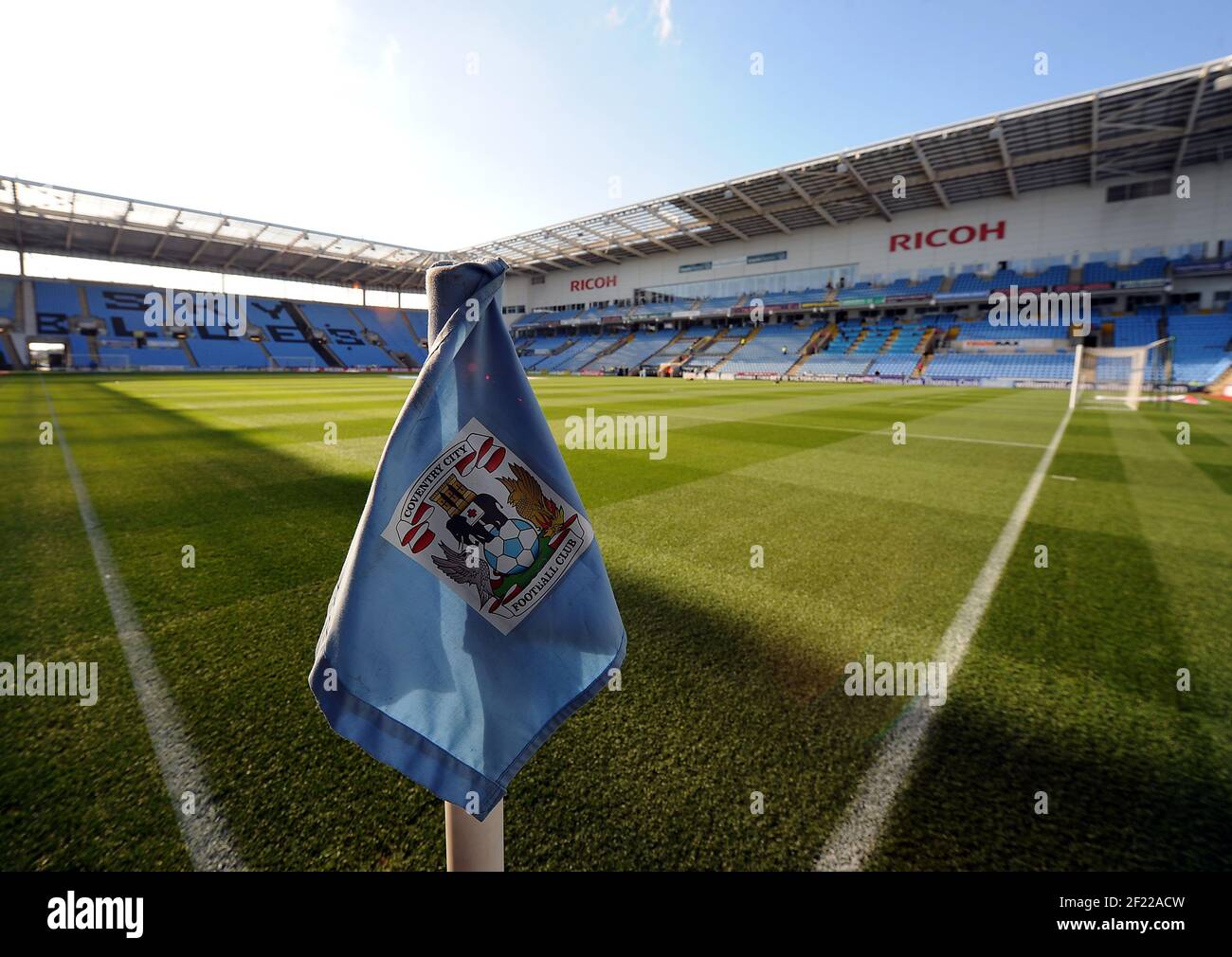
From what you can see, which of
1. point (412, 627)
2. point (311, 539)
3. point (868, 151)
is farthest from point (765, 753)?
point (868, 151)

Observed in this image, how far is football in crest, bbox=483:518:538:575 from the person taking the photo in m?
1.17

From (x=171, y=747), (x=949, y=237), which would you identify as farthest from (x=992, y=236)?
(x=171, y=747)

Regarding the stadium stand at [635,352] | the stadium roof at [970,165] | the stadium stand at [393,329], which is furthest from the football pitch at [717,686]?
the stadium stand at [393,329]

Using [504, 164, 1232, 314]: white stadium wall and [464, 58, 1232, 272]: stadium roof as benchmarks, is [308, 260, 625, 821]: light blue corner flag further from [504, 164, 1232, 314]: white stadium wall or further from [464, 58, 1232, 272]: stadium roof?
[504, 164, 1232, 314]: white stadium wall

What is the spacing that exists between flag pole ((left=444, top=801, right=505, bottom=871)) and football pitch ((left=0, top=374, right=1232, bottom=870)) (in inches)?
15.4

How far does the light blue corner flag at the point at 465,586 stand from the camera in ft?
3.55

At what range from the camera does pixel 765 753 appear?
6.72ft

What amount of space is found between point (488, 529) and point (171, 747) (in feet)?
6.19

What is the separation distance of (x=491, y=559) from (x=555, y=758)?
1254 mm

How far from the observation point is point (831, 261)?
45.5 meters

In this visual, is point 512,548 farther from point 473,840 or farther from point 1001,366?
point 1001,366

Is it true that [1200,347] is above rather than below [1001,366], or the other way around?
above

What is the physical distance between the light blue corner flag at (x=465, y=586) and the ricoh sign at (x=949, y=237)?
4891cm
